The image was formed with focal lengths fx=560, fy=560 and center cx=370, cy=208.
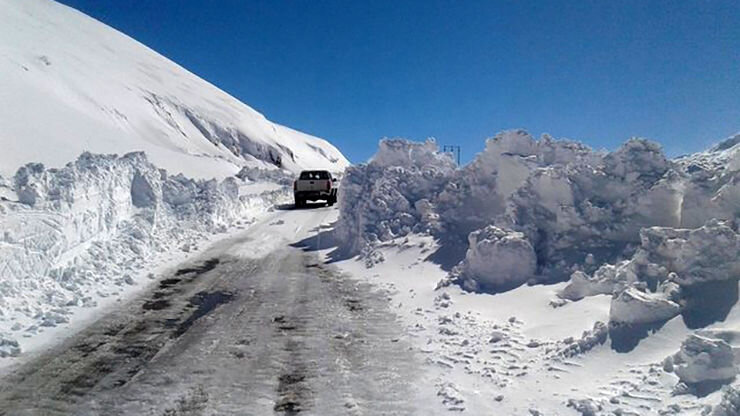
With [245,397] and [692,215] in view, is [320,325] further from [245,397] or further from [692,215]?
[692,215]

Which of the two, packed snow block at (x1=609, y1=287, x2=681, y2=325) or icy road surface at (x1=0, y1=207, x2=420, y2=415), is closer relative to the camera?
icy road surface at (x1=0, y1=207, x2=420, y2=415)

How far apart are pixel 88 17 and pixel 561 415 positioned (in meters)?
108

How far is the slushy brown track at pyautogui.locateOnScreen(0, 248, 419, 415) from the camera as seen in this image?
200 inches

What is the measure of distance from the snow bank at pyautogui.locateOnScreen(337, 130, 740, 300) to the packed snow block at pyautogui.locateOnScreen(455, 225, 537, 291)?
0.06 ft

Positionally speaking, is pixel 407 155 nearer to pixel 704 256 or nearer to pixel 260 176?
pixel 704 256

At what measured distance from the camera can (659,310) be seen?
6.29m

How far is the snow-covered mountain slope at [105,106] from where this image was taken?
89.1 feet

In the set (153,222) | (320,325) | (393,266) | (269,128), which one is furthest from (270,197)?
(269,128)

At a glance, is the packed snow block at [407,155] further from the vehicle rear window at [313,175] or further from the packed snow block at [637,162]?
the packed snow block at [637,162]

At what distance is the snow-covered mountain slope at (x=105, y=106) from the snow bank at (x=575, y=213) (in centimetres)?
1160

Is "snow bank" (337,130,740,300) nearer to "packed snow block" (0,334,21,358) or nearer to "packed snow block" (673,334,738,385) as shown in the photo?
"packed snow block" (673,334,738,385)

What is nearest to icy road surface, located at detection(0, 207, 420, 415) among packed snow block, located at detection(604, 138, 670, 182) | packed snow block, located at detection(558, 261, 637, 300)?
packed snow block, located at detection(558, 261, 637, 300)

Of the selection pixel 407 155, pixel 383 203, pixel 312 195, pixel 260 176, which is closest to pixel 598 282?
pixel 383 203

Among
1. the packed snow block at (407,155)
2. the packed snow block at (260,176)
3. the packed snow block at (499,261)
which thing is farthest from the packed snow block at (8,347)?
the packed snow block at (260,176)
